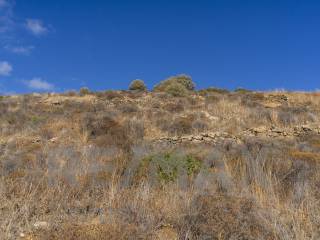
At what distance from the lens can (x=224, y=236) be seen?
364cm

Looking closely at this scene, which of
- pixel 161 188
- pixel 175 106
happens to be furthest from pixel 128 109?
pixel 161 188

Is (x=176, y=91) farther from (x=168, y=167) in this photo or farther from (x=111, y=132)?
(x=168, y=167)

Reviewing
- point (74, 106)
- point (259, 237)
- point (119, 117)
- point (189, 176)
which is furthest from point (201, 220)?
point (74, 106)

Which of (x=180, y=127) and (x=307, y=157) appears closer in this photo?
(x=307, y=157)

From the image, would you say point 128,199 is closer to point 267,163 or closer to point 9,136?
point 267,163

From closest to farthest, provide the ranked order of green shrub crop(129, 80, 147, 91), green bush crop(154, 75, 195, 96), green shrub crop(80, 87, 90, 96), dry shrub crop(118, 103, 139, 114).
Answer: dry shrub crop(118, 103, 139, 114)
green shrub crop(80, 87, 90, 96)
green bush crop(154, 75, 195, 96)
green shrub crop(129, 80, 147, 91)

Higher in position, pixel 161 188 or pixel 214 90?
pixel 214 90

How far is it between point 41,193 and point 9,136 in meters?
10.4

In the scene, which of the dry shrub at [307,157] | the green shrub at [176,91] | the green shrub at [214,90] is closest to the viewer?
the dry shrub at [307,157]

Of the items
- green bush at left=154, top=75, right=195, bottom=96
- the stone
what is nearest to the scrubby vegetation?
the stone

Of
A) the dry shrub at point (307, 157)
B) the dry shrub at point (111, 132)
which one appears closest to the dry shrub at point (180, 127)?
the dry shrub at point (111, 132)

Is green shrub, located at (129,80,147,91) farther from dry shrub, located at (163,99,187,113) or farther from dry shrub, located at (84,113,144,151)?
dry shrub, located at (84,113,144,151)

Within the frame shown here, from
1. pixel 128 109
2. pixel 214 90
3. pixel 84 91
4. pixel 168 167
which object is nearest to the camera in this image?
pixel 168 167

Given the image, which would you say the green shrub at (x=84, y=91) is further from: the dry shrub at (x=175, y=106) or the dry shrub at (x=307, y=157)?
the dry shrub at (x=307, y=157)
